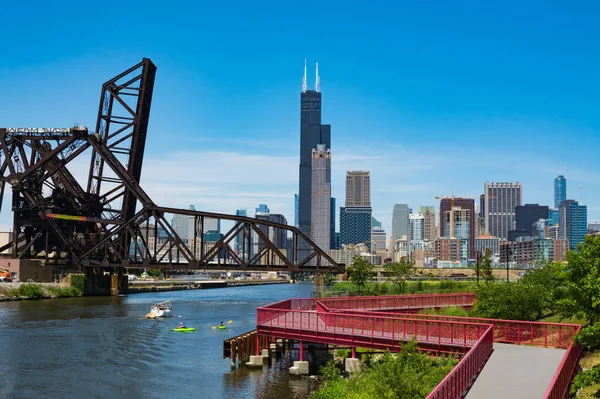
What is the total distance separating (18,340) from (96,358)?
1073cm

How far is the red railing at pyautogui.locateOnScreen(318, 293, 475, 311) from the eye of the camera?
157ft

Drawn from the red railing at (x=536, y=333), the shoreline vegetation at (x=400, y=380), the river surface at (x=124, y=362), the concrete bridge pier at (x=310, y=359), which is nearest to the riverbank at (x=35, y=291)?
the river surface at (x=124, y=362)

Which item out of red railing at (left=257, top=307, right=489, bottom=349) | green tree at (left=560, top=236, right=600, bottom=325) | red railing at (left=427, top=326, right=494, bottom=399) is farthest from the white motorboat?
green tree at (left=560, top=236, right=600, bottom=325)

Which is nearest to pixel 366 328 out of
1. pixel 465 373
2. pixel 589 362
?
pixel 589 362

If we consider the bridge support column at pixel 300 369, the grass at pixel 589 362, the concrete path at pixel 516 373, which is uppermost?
the concrete path at pixel 516 373

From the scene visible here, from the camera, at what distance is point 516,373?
23.2 metres

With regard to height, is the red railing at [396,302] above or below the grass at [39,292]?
above

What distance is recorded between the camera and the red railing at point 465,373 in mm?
17859

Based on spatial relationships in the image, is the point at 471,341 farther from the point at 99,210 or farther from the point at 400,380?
the point at 99,210

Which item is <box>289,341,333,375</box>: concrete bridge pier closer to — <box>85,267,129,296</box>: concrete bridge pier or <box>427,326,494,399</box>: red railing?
<box>427,326,494,399</box>: red railing

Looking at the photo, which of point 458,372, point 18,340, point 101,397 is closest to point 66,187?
point 18,340

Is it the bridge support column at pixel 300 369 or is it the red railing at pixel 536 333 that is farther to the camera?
the bridge support column at pixel 300 369

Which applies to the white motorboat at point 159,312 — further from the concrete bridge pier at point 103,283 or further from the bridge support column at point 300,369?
the concrete bridge pier at point 103,283

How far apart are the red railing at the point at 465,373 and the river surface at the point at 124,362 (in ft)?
33.6
